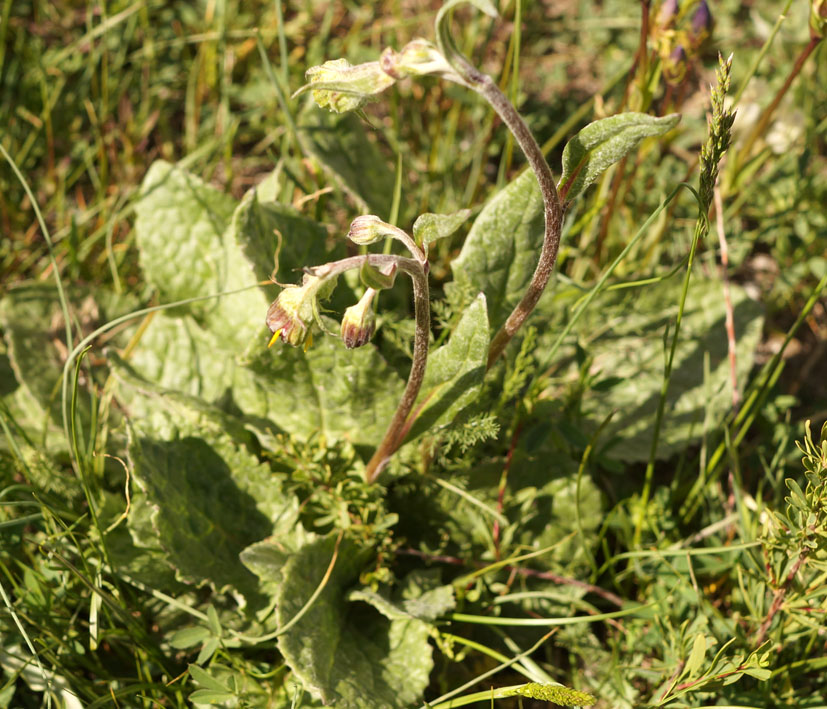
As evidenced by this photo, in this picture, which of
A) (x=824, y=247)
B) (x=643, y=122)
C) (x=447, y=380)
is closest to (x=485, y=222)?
(x=447, y=380)

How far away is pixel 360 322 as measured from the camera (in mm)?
1519

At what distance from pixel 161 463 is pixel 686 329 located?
68.4 inches

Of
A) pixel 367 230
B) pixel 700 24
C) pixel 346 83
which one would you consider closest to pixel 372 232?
pixel 367 230

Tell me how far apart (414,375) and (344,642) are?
772 millimetres

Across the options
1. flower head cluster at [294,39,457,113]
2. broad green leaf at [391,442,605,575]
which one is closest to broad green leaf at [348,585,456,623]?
broad green leaf at [391,442,605,575]

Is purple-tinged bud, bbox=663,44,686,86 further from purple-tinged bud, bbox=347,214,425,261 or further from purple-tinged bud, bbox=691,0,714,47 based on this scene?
purple-tinged bud, bbox=347,214,425,261

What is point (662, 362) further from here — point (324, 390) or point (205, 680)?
point (205, 680)

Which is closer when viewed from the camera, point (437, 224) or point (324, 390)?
point (437, 224)

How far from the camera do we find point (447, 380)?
6.24 feet

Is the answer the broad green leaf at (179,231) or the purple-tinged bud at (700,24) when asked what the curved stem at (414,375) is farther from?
the purple-tinged bud at (700,24)

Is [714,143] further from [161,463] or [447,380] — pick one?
[161,463]

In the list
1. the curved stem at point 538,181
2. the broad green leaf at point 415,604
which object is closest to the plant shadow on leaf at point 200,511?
the broad green leaf at point 415,604

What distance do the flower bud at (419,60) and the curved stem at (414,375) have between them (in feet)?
1.23

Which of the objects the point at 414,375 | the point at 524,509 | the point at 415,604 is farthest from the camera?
the point at 524,509
